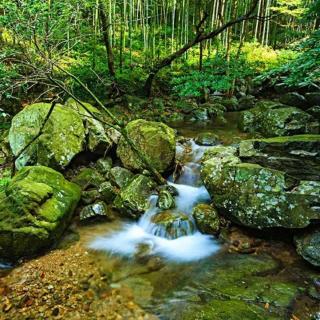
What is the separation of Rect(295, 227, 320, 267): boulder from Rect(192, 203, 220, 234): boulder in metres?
1.17

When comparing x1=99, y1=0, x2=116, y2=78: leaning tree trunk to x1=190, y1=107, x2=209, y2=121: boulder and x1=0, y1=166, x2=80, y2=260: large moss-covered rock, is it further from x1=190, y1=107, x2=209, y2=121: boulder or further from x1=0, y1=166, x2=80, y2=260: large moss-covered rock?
x1=0, y1=166, x2=80, y2=260: large moss-covered rock

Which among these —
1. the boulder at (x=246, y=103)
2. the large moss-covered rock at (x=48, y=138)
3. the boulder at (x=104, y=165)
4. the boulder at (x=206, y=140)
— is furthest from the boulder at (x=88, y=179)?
the boulder at (x=246, y=103)

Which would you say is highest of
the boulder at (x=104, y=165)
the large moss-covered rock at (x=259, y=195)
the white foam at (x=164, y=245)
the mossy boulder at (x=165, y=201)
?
the large moss-covered rock at (x=259, y=195)

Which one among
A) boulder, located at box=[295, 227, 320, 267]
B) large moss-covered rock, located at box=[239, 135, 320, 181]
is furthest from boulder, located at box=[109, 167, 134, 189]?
boulder, located at box=[295, 227, 320, 267]

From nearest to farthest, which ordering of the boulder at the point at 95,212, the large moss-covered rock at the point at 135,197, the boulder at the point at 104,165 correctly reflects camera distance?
the boulder at the point at 95,212, the large moss-covered rock at the point at 135,197, the boulder at the point at 104,165

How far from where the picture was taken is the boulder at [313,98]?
8.83 m

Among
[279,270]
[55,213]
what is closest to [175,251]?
[279,270]

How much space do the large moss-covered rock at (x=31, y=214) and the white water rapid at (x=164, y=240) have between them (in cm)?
68

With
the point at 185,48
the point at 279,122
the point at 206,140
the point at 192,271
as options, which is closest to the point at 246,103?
the point at 185,48

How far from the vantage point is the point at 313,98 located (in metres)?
8.91

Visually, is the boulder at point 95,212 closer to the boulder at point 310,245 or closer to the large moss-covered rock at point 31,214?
the large moss-covered rock at point 31,214

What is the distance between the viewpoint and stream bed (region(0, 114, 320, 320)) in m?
3.41

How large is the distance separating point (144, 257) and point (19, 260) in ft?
5.50

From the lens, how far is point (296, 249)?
4.31 metres
